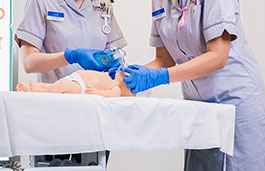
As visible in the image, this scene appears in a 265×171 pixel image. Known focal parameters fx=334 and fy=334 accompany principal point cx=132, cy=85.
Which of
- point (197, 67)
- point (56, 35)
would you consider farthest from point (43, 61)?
point (197, 67)

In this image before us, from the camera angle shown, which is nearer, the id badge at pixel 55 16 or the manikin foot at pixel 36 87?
the manikin foot at pixel 36 87

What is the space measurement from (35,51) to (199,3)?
79 cm

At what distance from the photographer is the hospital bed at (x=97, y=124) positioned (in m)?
0.80

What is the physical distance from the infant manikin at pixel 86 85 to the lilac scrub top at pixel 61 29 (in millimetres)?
384

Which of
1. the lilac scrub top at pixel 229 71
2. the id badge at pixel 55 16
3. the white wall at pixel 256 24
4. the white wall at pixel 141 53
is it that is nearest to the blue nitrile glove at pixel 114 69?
the lilac scrub top at pixel 229 71

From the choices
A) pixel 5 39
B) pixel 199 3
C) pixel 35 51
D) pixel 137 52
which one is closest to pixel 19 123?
pixel 35 51

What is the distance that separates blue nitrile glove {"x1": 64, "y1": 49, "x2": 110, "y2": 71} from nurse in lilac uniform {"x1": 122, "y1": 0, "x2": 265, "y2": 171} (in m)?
0.15

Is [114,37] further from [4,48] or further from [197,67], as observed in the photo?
[4,48]

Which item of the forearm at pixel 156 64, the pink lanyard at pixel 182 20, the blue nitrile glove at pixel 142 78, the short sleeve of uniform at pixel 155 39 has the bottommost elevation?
the blue nitrile glove at pixel 142 78

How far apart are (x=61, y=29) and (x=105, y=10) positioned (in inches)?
11.1

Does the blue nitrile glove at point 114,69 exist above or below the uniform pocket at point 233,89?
above

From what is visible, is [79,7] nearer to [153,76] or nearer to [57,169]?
[153,76]

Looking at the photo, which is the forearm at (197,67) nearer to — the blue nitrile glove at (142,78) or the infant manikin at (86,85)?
the blue nitrile glove at (142,78)

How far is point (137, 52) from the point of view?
100 inches
